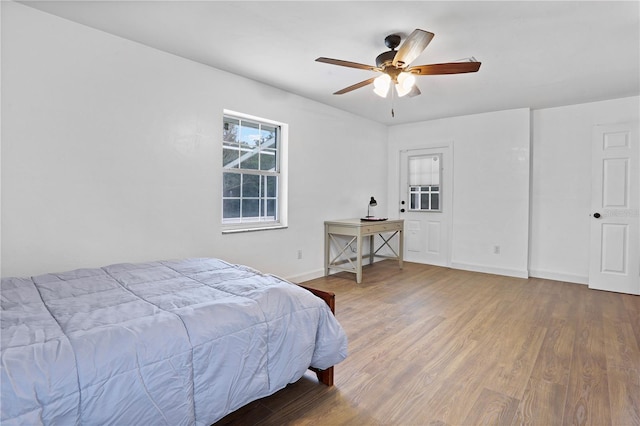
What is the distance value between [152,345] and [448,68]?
8.15 feet

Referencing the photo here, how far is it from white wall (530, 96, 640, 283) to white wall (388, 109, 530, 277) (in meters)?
0.21

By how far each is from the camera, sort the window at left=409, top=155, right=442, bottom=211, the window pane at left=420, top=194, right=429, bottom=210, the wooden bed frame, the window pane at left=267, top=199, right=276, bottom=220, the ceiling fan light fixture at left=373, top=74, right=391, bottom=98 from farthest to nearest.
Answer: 1. the window pane at left=420, top=194, right=429, bottom=210
2. the window at left=409, top=155, right=442, bottom=211
3. the window pane at left=267, top=199, right=276, bottom=220
4. the ceiling fan light fixture at left=373, top=74, right=391, bottom=98
5. the wooden bed frame

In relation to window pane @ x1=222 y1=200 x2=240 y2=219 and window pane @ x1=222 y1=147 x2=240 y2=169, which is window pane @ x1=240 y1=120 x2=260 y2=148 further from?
window pane @ x1=222 y1=200 x2=240 y2=219

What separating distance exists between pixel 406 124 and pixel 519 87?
2.15 meters

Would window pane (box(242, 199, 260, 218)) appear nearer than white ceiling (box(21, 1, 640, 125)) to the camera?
No

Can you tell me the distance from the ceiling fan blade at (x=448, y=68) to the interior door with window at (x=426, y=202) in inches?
122

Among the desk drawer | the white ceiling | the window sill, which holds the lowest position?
the desk drawer

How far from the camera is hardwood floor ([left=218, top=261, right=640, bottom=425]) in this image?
174 centimetres

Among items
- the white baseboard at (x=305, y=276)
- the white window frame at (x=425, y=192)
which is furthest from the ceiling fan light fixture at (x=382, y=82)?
the white window frame at (x=425, y=192)

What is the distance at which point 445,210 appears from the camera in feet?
17.8

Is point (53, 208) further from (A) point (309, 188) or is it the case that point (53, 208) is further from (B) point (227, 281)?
(A) point (309, 188)

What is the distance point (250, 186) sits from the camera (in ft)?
12.6

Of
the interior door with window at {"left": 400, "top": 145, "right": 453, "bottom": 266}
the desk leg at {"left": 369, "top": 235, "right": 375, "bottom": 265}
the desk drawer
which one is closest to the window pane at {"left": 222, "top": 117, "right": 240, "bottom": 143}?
the desk drawer

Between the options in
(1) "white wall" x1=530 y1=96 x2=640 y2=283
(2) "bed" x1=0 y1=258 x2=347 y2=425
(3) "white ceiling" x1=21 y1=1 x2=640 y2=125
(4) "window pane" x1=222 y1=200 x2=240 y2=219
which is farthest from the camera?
(1) "white wall" x1=530 y1=96 x2=640 y2=283
